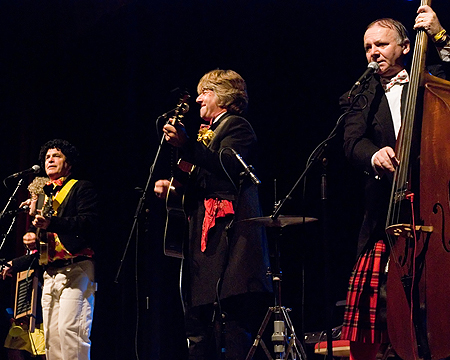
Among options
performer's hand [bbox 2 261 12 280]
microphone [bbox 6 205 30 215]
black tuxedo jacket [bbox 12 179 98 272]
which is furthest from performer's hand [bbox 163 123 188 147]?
performer's hand [bbox 2 261 12 280]

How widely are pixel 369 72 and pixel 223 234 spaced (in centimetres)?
119

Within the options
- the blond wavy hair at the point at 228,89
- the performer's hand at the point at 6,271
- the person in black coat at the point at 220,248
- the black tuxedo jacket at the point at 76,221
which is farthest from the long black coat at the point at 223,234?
the performer's hand at the point at 6,271

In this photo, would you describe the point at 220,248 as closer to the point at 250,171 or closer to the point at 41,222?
the point at 250,171

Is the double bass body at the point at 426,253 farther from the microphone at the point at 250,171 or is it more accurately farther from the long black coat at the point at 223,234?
the long black coat at the point at 223,234

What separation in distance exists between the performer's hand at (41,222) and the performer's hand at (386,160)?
2.82 metres

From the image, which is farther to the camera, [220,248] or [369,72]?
[220,248]

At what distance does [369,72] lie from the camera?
260 centimetres

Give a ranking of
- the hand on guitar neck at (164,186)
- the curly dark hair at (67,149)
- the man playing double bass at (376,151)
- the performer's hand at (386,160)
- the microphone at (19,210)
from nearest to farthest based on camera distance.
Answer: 1. the performer's hand at (386,160)
2. the man playing double bass at (376,151)
3. the hand on guitar neck at (164,186)
4. the microphone at (19,210)
5. the curly dark hair at (67,149)

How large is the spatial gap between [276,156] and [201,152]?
6.61 ft

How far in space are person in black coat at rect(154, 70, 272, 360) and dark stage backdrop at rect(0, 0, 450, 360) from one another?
2.55 ft

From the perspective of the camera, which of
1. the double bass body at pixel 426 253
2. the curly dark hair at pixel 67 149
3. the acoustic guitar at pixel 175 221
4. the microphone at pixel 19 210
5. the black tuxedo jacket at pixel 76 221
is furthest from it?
the curly dark hair at pixel 67 149

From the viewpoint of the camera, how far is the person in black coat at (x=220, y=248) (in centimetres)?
314

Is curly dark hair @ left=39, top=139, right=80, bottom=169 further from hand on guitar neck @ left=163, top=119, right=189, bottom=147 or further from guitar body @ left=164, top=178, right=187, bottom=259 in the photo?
hand on guitar neck @ left=163, top=119, right=189, bottom=147

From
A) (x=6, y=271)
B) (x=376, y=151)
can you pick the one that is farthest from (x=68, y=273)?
(x=376, y=151)
